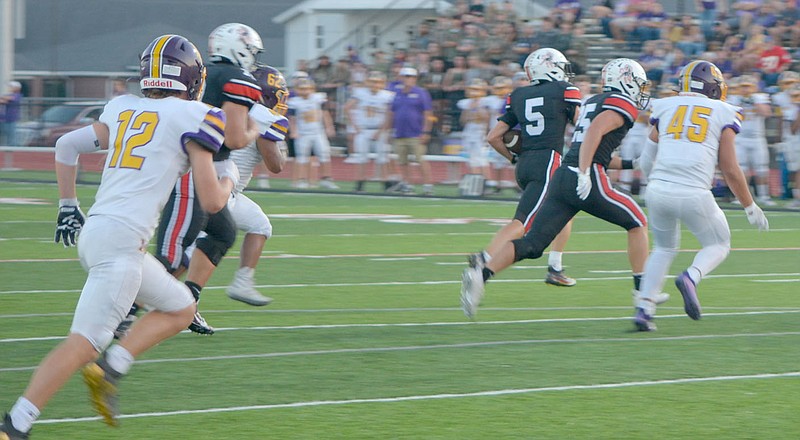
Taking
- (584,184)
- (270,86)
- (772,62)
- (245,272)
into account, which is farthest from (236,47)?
(772,62)

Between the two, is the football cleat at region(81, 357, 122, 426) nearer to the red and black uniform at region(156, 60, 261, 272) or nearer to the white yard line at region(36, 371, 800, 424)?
the white yard line at region(36, 371, 800, 424)

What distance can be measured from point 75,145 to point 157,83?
70 centimetres

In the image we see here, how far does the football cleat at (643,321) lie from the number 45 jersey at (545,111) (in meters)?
1.62

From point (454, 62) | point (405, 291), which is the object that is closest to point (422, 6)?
point (454, 62)

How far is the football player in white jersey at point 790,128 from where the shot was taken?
17688mm

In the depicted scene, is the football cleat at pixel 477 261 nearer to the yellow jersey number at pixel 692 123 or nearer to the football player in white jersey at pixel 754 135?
the yellow jersey number at pixel 692 123

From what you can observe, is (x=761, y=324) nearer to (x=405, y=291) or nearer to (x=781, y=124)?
(x=405, y=291)

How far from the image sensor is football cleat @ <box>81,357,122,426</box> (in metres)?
4.90

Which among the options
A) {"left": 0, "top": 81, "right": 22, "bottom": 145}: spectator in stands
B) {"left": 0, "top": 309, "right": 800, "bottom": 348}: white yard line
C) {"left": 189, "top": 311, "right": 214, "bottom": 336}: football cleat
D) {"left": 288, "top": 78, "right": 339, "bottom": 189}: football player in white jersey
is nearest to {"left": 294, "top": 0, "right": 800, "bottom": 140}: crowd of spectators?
{"left": 288, "top": 78, "right": 339, "bottom": 189}: football player in white jersey

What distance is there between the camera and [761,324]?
8156mm

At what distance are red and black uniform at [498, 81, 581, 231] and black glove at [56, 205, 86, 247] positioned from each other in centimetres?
370

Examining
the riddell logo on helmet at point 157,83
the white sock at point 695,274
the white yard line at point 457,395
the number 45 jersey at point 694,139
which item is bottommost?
the white yard line at point 457,395

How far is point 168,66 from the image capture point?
5.22 meters

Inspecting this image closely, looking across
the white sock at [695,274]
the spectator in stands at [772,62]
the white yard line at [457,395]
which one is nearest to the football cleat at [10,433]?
the white yard line at [457,395]
